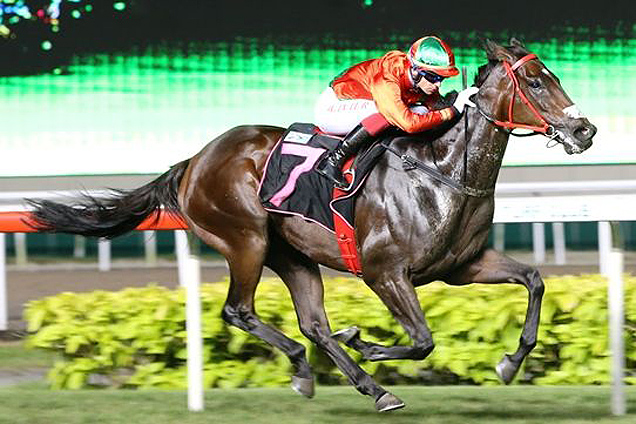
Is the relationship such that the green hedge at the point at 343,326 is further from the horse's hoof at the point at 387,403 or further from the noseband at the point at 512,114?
the noseband at the point at 512,114

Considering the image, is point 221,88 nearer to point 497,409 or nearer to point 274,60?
point 274,60

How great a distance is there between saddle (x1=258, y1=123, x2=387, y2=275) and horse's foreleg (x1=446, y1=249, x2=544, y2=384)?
0.42 metres

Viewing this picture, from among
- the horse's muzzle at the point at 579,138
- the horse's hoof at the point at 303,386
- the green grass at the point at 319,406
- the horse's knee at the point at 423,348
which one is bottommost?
the green grass at the point at 319,406

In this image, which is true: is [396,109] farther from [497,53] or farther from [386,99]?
[497,53]

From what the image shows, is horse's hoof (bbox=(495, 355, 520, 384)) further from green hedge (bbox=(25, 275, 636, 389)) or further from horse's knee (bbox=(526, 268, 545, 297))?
green hedge (bbox=(25, 275, 636, 389))

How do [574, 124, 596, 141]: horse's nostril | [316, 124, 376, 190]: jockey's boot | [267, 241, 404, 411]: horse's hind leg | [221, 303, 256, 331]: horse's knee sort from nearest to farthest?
[574, 124, 596, 141]: horse's nostril, [316, 124, 376, 190]: jockey's boot, [267, 241, 404, 411]: horse's hind leg, [221, 303, 256, 331]: horse's knee

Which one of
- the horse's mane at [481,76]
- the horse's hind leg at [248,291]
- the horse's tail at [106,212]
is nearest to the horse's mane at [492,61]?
the horse's mane at [481,76]

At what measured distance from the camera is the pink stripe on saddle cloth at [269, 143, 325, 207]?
5.72 meters

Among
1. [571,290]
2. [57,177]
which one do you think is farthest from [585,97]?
[571,290]

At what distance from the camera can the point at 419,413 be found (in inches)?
220

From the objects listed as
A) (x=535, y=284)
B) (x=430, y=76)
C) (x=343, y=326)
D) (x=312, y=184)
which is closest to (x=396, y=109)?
(x=430, y=76)

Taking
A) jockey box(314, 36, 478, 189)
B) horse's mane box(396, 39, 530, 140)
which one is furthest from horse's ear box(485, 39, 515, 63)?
jockey box(314, 36, 478, 189)

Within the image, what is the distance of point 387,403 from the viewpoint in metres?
5.39

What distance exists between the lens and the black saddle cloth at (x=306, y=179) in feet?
18.2
